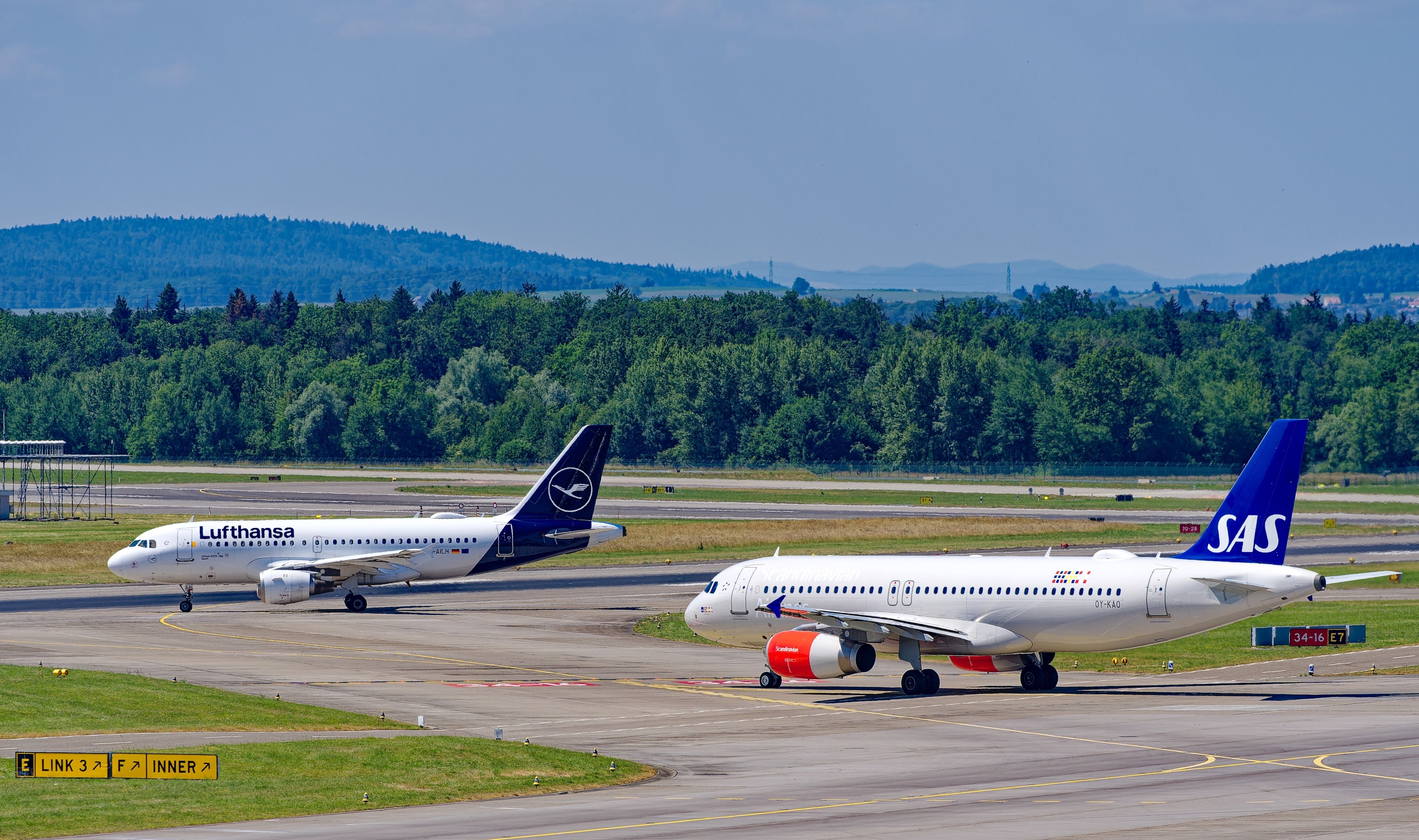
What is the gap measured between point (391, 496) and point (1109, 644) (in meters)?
116

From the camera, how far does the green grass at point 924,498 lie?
13562cm

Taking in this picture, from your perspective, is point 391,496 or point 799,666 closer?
point 799,666

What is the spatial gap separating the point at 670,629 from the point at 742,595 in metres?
14.9

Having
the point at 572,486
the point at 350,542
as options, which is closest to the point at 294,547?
the point at 350,542

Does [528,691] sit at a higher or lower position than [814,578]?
lower

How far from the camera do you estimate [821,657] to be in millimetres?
47375

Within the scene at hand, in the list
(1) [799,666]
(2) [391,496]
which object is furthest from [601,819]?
(2) [391,496]

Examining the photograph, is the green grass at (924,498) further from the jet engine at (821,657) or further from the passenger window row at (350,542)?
the jet engine at (821,657)

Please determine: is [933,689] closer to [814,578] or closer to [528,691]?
[814,578]

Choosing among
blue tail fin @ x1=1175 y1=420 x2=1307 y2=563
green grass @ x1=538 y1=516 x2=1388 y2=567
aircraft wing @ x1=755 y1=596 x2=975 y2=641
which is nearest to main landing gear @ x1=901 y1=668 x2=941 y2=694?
aircraft wing @ x1=755 y1=596 x2=975 y2=641

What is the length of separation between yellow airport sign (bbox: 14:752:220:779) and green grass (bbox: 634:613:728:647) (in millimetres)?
29705

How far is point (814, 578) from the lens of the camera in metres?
50.7

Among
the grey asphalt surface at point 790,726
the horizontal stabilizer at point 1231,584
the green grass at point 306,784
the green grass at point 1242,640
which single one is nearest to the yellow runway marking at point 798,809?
the grey asphalt surface at point 790,726

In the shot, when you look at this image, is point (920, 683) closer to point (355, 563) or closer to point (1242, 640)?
point (1242, 640)
